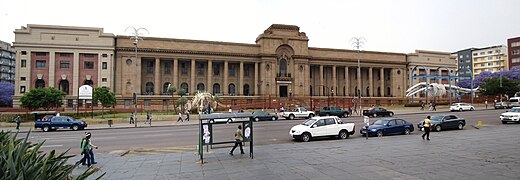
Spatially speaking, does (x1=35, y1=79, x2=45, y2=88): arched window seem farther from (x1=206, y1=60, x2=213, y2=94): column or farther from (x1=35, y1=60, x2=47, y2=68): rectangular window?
(x1=206, y1=60, x2=213, y2=94): column

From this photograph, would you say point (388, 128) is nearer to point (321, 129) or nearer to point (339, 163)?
point (321, 129)

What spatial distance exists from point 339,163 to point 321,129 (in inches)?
298

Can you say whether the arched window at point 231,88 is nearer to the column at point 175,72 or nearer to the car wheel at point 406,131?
the column at point 175,72

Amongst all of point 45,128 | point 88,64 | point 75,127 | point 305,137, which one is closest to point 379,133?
point 305,137

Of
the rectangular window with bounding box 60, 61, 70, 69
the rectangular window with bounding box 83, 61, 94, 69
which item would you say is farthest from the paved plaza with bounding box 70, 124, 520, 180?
the rectangular window with bounding box 60, 61, 70, 69

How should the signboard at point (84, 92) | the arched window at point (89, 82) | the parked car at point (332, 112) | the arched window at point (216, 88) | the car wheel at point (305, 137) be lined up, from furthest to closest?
1. the arched window at point (216, 88)
2. the arched window at point (89, 82)
3. the signboard at point (84, 92)
4. the parked car at point (332, 112)
5. the car wheel at point (305, 137)

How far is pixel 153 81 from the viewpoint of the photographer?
219 feet

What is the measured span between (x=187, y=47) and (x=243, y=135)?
5569 cm

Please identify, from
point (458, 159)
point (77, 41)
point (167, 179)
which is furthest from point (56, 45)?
point (458, 159)

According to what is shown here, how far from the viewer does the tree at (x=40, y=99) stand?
129 feet

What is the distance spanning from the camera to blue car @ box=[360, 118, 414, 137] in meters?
20.1

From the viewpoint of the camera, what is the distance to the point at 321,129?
18.9 metres

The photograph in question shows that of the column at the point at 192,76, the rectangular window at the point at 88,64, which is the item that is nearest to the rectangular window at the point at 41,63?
the rectangular window at the point at 88,64

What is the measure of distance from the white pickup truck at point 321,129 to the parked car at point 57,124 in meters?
22.7
